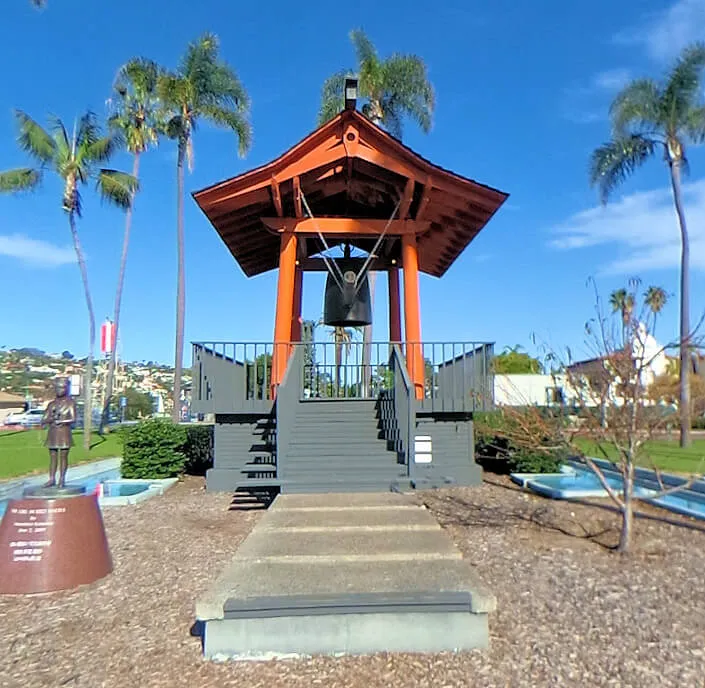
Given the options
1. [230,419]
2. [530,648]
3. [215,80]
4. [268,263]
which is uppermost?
[215,80]

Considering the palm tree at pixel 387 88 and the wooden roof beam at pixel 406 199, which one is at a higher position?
the palm tree at pixel 387 88

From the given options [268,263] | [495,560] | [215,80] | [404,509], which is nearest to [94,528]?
[404,509]

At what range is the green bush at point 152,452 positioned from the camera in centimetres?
1166

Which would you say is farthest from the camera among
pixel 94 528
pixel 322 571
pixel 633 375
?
pixel 633 375

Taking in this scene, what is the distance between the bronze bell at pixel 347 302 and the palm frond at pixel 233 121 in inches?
574

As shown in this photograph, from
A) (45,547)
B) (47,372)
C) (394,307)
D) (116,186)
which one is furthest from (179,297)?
(47,372)

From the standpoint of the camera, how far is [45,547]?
4.98 metres

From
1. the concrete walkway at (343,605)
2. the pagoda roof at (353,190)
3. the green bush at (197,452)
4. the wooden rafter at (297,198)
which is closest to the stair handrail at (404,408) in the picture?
the pagoda roof at (353,190)

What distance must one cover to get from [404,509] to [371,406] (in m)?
4.19

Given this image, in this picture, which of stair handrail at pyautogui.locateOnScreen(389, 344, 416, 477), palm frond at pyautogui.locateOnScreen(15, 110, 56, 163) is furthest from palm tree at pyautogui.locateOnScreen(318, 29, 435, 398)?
stair handrail at pyautogui.locateOnScreen(389, 344, 416, 477)

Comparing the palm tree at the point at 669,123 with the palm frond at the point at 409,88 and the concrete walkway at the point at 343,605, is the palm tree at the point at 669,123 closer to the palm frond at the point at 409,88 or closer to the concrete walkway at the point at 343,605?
the palm frond at the point at 409,88

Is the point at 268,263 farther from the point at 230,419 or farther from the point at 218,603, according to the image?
the point at 218,603

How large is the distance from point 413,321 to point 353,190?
3.04 m

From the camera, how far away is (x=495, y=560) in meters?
5.60
